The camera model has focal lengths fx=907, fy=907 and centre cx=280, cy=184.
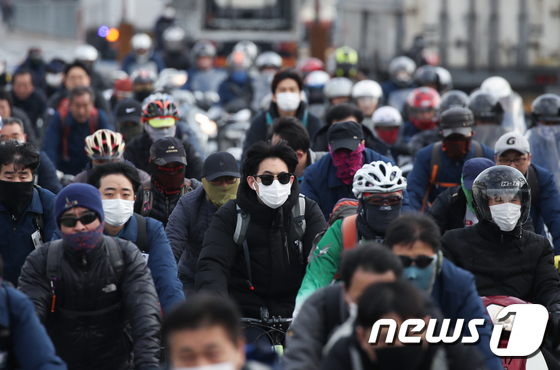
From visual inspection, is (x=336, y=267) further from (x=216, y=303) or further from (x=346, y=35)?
(x=346, y=35)

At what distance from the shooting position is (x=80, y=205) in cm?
517

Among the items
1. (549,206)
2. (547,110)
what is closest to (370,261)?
(549,206)

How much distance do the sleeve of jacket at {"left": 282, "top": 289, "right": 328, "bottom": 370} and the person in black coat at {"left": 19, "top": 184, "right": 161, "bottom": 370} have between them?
1.02 meters

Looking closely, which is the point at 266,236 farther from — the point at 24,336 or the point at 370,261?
the point at 24,336

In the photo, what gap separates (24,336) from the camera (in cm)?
434

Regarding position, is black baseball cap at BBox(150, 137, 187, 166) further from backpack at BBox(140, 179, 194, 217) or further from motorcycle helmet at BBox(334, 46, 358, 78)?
motorcycle helmet at BBox(334, 46, 358, 78)

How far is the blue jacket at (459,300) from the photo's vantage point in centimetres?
468

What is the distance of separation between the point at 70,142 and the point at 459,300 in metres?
7.05

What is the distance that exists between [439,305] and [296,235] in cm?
167

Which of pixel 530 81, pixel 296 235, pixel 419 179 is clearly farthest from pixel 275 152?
pixel 530 81

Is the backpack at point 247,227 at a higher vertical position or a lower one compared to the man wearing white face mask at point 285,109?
lower

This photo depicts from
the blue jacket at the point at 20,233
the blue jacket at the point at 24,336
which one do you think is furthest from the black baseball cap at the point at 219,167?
the blue jacket at the point at 24,336

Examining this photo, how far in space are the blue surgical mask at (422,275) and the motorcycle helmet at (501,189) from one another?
5.51 feet

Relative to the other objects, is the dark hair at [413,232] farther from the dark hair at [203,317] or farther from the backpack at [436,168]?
the backpack at [436,168]
